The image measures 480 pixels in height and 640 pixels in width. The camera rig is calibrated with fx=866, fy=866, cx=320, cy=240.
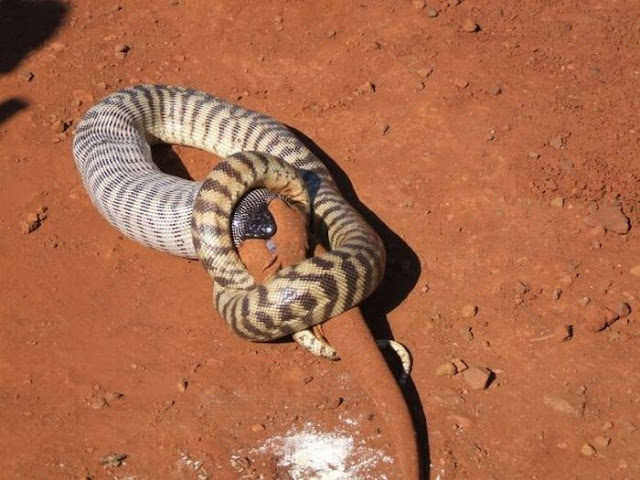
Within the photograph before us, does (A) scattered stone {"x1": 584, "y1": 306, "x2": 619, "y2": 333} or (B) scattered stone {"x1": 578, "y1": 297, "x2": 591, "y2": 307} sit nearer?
(A) scattered stone {"x1": 584, "y1": 306, "x2": 619, "y2": 333}

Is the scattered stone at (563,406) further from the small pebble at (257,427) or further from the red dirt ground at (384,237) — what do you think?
the small pebble at (257,427)

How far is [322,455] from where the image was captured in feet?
20.0

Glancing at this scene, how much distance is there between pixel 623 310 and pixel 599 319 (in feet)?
0.83

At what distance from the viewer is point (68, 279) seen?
24.7 feet

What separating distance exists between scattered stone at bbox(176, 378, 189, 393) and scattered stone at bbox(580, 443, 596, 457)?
2.92 m

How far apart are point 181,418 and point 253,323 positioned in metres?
0.87

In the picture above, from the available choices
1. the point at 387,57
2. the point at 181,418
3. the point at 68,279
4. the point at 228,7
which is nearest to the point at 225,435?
the point at 181,418

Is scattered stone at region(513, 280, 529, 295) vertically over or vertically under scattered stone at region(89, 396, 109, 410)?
over

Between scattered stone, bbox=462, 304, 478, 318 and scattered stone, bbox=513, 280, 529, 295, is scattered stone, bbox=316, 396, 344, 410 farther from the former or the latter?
scattered stone, bbox=513, 280, 529, 295

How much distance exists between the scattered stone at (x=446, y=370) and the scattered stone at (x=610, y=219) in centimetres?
212

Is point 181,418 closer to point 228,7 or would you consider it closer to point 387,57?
point 387,57

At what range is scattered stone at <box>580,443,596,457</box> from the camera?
5.98 metres

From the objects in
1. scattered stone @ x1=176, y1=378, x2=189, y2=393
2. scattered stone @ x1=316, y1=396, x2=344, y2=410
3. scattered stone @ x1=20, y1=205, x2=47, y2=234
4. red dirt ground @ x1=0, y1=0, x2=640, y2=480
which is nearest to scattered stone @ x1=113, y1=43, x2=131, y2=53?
red dirt ground @ x1=0, y1=0, x2=640, y2=480

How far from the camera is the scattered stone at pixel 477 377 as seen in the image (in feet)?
21.1
